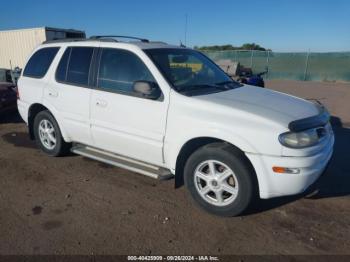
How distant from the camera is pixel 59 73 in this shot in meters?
4.95

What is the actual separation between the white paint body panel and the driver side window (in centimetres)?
9

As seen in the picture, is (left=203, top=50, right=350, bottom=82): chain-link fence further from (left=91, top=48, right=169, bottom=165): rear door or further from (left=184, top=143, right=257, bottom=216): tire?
(left=184, top=143, right=257, bottom=216): tire

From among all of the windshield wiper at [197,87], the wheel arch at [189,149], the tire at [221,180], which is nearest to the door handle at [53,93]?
the windshield wiper at [197,87]

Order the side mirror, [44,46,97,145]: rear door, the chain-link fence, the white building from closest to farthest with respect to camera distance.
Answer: the side mirror < [44,46,97,145]: rear door < the white building < the chain-link fence

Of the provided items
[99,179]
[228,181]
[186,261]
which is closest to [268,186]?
[228,181]

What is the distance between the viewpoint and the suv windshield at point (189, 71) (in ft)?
13.0

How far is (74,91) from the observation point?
15.2ft

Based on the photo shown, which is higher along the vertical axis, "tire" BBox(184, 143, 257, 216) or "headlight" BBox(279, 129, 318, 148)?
"headlight" BBox(279, 129, 318, 148)

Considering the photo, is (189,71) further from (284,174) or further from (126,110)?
(284,174)

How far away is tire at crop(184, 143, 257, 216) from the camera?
331cm

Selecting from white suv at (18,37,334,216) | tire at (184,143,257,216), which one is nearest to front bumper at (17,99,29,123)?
white suv at (18,37,334,216)

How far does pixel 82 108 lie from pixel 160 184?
1527 millimetres


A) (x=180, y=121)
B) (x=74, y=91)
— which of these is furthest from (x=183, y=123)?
(x=74, y=91)

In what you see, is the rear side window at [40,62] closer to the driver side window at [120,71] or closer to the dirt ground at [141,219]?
the driver side window at [120,71]
